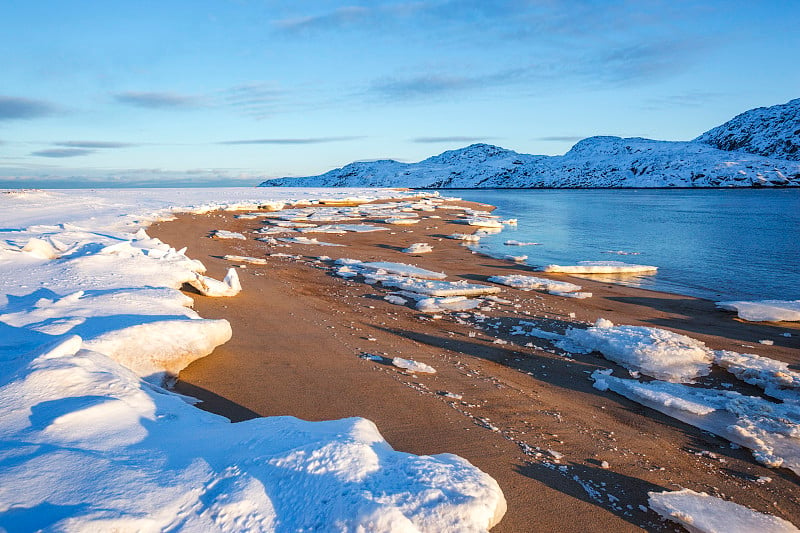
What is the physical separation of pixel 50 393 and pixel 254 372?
1.78m

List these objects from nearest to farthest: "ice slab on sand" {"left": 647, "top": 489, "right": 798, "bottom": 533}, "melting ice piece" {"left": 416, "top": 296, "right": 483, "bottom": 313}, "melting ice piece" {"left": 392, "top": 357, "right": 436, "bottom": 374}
A: "ice slab on sand" {"left": 647, "top": 489, "right": 798, "bottom": 533} < "melting ice piece" {"left": 392, "top": 357, "right": 436, "bottom": 374} < "melting ice piece" {"left": 416, "top": 296, "right": 483, "bottom": 313}

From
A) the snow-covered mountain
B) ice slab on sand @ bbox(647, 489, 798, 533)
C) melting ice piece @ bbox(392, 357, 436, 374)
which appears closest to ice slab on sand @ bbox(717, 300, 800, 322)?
ice slab on sand @ bbox(647, 489, 798, 533)

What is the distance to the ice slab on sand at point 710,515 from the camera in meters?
2.50

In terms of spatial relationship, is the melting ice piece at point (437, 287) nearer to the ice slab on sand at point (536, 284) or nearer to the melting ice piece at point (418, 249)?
the ice slab on sand at point (536, 284)

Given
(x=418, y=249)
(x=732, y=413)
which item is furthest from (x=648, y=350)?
(x=418, y=249)

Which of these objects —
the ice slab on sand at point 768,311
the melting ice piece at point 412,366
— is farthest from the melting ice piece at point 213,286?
the ice slab on sand at point 768,311

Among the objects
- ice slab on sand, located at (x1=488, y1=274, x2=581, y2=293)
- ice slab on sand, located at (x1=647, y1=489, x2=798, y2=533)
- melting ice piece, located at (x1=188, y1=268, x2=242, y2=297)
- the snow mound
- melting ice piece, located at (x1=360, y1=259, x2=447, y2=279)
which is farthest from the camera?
melting ice piece, located at (x1=360, y1=259, x2=447, y2=279)

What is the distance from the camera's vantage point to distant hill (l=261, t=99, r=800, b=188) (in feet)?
297

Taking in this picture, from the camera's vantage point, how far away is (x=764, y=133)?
115000 millimetres

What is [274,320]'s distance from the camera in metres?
5.78

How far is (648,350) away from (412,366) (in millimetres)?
2609

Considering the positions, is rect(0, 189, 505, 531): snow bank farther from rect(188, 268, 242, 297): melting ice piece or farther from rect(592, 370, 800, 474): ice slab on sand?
rect(188, 268, 242, 297): melting ice piece

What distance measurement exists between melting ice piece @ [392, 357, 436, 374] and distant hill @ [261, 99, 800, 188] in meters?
104

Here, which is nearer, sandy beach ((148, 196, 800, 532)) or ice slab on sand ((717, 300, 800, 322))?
sandy beach ((148, 196, 800, 532))
